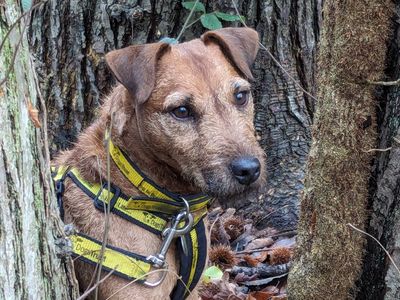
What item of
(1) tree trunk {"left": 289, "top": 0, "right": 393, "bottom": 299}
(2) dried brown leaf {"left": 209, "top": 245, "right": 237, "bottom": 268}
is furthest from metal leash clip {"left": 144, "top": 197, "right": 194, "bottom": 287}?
(2) dried brown leaf {"left": 209, "top": 245, "right": 237, "bottom": 268}

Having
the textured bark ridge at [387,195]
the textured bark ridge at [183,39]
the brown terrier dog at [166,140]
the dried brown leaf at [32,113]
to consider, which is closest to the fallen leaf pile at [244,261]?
the textured bark ridge at [183,39]

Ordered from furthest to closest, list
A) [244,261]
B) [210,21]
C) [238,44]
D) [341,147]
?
[244,261] → [210,21] → [238,44] → [341,147]

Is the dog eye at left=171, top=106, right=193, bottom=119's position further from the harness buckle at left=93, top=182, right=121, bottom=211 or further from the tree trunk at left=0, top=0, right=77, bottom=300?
the tree trunk at left=0, top=0, right=77, bottom=300

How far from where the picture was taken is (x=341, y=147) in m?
3.22

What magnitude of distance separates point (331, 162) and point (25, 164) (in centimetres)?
144

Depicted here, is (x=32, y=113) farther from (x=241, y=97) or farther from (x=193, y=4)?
(x=193, y=4)

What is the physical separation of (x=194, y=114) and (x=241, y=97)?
1.05 feet

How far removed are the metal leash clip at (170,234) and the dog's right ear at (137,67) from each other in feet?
2.01

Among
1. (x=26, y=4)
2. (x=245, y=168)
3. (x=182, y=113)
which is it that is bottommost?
(x=245, y=168)

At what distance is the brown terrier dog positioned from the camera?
353 cm

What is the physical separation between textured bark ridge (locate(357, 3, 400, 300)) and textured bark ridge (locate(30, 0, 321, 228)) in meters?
2.33

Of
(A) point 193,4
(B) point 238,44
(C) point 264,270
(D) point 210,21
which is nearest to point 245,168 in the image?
(B) point 238,44

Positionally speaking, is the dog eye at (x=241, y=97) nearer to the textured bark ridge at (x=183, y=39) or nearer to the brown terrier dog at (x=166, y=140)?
the brown terrier dog at (x=166, y=140)

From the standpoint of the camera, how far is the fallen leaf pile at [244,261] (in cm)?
461
